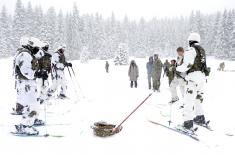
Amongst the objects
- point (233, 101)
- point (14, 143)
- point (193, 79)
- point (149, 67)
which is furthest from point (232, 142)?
point (149, 67)

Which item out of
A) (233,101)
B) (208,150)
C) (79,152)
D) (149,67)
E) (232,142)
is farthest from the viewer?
(149,67)

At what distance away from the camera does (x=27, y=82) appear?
24.5 ft

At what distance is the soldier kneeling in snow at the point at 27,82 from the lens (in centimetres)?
729

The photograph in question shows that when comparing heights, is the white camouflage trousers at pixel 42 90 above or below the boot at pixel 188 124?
above

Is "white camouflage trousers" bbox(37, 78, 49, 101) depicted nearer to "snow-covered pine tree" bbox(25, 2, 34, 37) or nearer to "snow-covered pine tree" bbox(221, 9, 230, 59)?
"snow-covered pine tree" bbox(25, 2, 34, 37)

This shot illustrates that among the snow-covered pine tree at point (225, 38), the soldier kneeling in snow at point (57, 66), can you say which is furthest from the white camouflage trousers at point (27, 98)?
the snow-covered pine tree at point (225, 38)

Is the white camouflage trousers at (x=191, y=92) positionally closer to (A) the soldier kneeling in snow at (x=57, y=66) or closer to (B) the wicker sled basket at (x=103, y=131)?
(B) the wicker sled basket at (x=103, y=131)

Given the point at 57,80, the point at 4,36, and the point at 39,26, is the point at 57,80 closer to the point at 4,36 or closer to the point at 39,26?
the point at 4,36

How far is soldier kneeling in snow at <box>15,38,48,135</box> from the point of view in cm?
729

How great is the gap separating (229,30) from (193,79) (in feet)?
226

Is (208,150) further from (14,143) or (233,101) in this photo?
(233,101)

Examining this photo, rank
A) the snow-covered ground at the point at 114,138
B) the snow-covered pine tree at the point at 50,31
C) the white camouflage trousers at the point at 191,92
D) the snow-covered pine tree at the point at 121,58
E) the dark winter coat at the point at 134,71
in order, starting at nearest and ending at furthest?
the snow-covered ground at the point at 114,138, the white camouflage trousers at the point at 191,92, the dark winter coat at the point at 134,71, the snow-covered pine tree at the point at 121,58, the snow-covered pine tree at the point at 50,31

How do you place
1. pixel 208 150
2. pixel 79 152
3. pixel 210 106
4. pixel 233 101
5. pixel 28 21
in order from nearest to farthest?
pixel 79 152 < pixel 208 150 < pixel 210 106 < pixel 233 101 < pixel 28 21

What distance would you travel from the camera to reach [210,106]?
1338cm
